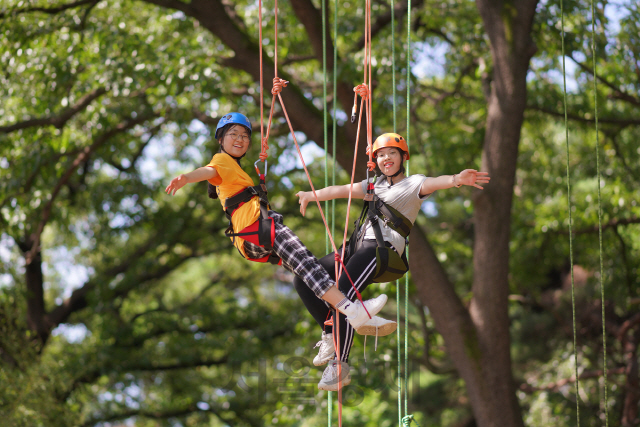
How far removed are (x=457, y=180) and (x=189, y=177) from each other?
1.23 m

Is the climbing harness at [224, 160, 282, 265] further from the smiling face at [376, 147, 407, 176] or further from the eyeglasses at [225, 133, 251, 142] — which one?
the smiling face at [376, 147, 407, 176]

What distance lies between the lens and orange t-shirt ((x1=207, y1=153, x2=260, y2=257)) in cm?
297

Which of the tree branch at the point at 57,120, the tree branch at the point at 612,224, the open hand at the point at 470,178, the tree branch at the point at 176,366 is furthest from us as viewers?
the tree branch at the point at 176,366

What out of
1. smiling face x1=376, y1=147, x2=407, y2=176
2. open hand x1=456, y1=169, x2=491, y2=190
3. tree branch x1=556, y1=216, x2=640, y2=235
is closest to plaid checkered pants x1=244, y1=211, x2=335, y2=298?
smiling face x1=376, y1=147, x2=407, y2=176

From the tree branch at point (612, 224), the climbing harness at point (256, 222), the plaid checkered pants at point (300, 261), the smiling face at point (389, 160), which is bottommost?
the plaid checkered pants at point (300, 261)

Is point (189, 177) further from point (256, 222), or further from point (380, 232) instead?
point (380, 232)

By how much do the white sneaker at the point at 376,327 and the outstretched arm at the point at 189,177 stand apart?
102 centimetres

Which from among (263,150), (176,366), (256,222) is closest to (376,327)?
(256,222)

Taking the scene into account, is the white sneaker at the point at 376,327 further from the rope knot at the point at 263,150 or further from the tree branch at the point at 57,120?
the tree branch at the point at 57,120

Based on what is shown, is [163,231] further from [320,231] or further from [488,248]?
[488,248]

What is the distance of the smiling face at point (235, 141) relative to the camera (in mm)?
3127

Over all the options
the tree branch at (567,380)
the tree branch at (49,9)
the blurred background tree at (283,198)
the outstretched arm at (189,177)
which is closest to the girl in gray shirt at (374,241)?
the outstretched arm at (189,177)

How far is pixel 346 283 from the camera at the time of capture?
9.87 ft

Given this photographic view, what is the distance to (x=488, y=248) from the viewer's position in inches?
225
